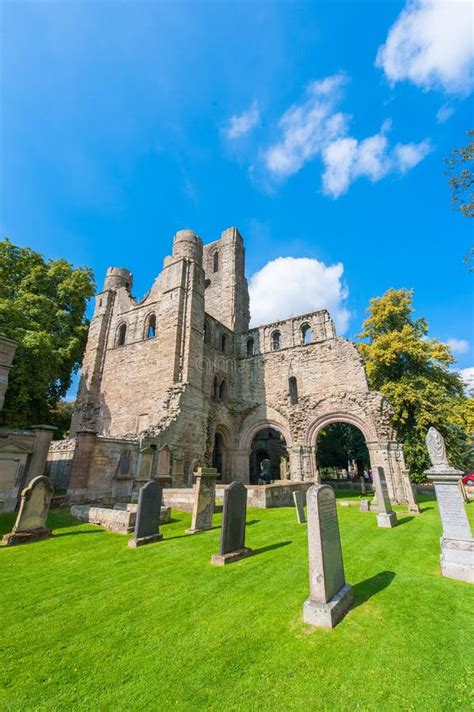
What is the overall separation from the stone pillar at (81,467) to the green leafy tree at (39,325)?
589 centimetres

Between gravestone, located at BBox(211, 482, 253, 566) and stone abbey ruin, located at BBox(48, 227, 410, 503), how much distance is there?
5970 mm

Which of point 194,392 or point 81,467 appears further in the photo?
point 194,392

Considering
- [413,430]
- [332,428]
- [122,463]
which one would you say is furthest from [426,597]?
[332,428]

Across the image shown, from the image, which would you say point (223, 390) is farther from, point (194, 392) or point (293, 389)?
point (194, 392)

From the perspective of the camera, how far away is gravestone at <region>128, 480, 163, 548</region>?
20.0ft

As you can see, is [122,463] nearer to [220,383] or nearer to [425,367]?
[220,383]

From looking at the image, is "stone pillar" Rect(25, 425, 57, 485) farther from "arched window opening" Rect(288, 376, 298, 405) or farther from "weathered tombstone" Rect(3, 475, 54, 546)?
"arched window opening" Rect(288, 376, 298, 405)

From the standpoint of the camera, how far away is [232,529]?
5328 mm

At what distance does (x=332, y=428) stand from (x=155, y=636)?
28204mm

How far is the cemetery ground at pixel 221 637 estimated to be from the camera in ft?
7.67

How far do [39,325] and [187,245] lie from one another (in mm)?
8855

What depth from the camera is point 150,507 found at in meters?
6.37

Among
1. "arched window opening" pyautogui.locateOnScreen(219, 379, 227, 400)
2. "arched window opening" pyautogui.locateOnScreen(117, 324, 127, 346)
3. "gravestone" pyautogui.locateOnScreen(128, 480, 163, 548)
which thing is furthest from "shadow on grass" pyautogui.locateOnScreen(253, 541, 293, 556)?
"arched window opening" pyautogui.locateOnScreen(117, 324, 127, 346)

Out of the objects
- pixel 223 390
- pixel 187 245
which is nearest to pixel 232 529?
pixel 223 390
